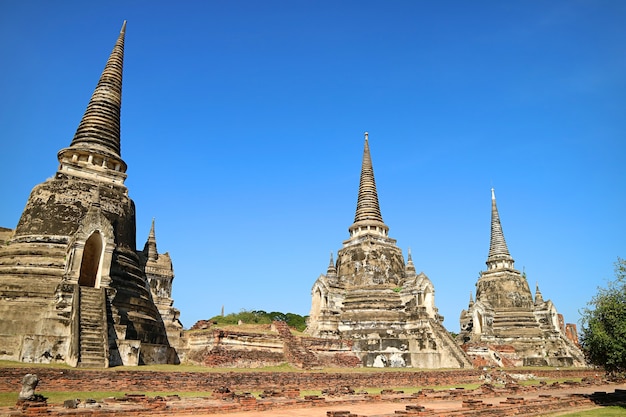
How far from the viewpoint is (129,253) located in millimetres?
22406

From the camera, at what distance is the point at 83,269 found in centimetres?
2173

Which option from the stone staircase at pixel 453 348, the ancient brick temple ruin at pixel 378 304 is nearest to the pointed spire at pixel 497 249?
the ancient brick temple ruin at pixel 378 304

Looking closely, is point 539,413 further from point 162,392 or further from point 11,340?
point 11,340

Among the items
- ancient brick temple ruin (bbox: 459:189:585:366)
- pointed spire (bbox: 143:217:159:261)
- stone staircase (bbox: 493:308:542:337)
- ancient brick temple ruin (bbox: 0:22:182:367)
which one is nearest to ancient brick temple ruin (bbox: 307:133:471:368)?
ancient brick temple ruin (bbox: 459:189:585:366)

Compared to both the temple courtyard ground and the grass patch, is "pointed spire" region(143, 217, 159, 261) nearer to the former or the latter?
the temple courtyard ground

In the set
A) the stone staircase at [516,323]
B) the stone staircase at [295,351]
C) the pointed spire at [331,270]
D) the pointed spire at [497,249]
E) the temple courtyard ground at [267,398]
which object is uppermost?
the pointed spire at [497,249]

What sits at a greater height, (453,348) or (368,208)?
(368,208)

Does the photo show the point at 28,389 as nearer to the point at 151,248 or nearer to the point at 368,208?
the point at 151,248

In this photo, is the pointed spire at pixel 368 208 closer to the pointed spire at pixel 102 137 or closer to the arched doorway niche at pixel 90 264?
the pointed spire at pixel 102 137

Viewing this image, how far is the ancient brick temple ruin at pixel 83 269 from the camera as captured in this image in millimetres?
16844

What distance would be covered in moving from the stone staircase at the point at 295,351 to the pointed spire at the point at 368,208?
1348 centimetres

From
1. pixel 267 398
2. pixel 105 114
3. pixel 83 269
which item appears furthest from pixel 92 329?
pixel 105 114

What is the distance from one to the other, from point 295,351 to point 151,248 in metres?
15.6

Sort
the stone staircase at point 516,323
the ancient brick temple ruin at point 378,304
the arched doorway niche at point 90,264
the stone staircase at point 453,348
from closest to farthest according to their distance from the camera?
the arched doorway niche at point 90,264 < the stone staircase at point 453,348 < the ancient brick temple ruin at point 378,304 < the stone staircase at point 516,323
